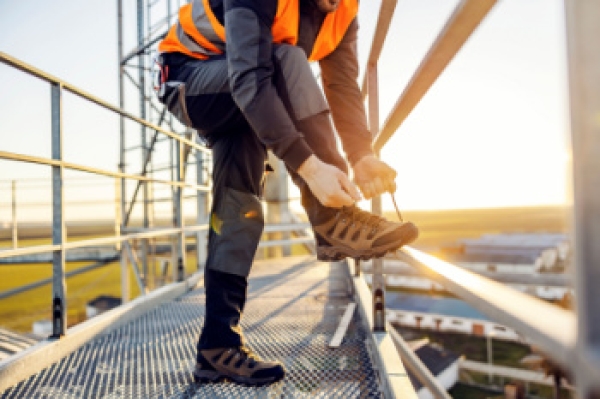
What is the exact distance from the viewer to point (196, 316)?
1.84 metres

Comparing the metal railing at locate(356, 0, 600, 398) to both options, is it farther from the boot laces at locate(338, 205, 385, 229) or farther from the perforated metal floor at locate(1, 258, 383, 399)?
the perforated metal floor at locate(1, 258, 383, 399)

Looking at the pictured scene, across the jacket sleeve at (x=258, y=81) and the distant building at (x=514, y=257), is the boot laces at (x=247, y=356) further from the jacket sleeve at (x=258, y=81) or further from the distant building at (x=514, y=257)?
the distant building at (x=514, y=257)

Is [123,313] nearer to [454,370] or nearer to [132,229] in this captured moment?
[132,229]

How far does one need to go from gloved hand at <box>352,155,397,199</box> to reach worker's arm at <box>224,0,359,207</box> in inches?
9.5

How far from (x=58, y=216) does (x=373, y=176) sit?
1052 millimetres

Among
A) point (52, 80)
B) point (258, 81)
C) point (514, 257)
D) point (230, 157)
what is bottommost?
point (514, 257)

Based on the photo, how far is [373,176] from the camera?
1083mm

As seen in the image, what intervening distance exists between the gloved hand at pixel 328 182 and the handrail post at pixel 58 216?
960 mm

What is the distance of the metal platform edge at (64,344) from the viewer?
3.58ft

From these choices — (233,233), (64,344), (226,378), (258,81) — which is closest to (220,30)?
(258,81)

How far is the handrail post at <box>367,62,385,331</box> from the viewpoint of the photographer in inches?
50.9

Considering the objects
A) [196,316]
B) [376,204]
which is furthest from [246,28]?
[196,316]

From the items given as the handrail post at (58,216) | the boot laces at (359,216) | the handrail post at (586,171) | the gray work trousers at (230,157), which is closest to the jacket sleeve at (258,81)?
the gray work trousers at (230,157)

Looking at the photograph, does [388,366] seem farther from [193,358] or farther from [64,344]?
[64,344]
